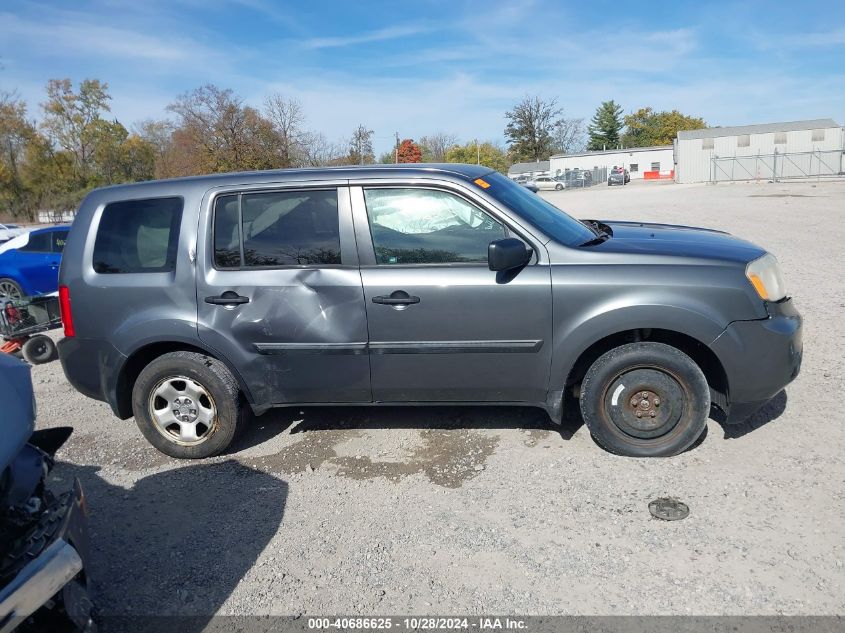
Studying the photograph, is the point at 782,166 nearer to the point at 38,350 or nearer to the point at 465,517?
the point at 38,350

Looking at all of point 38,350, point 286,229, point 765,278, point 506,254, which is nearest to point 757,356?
point 765,278

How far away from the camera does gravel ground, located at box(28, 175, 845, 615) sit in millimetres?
2941

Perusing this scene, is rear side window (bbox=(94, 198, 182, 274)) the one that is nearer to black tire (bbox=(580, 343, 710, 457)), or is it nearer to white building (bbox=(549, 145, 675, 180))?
black tire (bbox=(580, 343, 710, 457))

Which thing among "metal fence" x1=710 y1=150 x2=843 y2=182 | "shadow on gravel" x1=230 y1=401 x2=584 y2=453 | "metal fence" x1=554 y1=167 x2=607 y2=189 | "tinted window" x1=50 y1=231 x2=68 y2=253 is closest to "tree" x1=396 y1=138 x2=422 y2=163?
"metal fence" x1=554 y1=167 x2=607 y2=189

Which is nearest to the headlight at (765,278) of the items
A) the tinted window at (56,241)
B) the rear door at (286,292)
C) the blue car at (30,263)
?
the rear door at (286,292)

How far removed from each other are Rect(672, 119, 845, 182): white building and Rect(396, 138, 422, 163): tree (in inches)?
1038

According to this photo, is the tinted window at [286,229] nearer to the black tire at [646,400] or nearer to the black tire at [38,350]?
the black tire at [646,400]

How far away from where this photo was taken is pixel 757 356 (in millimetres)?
3797

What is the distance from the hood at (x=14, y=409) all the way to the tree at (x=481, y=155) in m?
66.0

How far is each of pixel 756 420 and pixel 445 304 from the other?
96.0 inches

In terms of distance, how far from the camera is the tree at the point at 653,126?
307ft

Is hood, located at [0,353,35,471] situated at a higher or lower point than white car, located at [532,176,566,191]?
lower

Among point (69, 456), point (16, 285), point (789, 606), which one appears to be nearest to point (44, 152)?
point (16, 285)

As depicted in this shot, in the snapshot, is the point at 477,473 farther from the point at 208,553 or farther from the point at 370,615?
the point at 208,553
